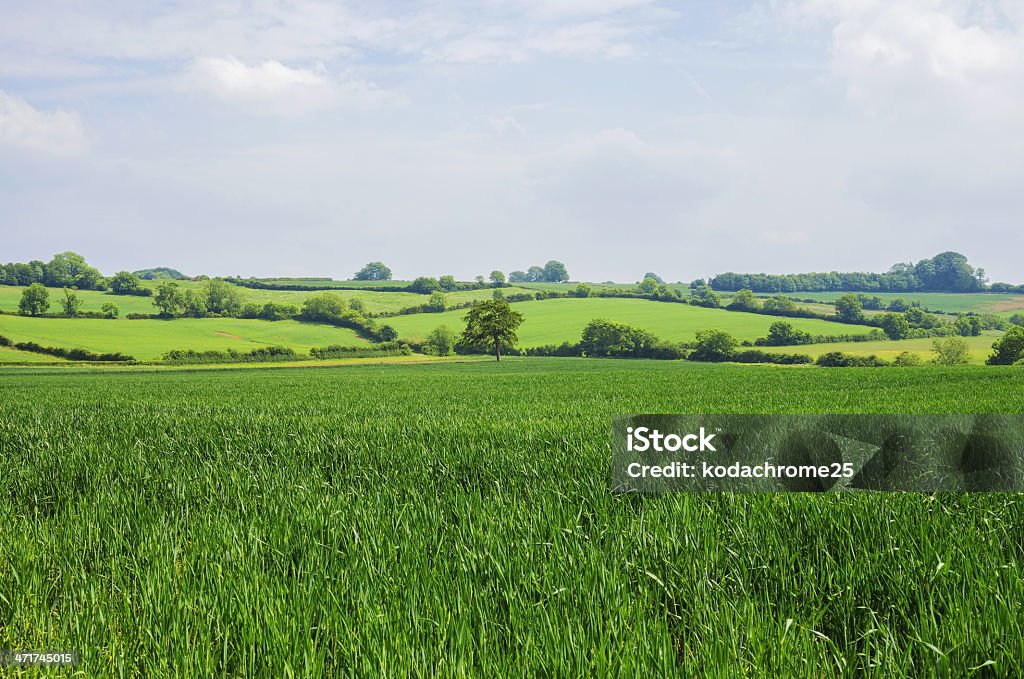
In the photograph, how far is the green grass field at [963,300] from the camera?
418 ft

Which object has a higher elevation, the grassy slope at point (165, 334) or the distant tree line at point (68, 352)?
the grassy slope at point (165, 334)

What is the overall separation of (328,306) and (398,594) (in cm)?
12516

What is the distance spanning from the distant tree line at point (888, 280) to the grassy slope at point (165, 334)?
10431 centimetres

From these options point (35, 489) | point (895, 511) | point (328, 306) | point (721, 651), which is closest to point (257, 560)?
point (721, 651)

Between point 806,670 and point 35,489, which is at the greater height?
point 806,670

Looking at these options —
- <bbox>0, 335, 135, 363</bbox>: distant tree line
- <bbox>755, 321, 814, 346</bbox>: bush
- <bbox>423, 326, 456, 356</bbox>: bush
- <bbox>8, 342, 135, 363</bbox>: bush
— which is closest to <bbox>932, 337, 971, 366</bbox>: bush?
<bbox>755, 321, 814, 346</bbox>: bush

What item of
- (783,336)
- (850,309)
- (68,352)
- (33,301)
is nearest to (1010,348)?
(783,336)

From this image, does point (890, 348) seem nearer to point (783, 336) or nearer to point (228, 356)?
point (783, 336)

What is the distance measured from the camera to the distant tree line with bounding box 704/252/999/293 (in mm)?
162250

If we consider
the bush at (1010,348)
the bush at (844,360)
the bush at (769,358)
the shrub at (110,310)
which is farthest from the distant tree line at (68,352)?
the bush at (1010,348)

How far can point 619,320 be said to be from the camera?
115 m

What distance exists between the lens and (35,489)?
8836mm

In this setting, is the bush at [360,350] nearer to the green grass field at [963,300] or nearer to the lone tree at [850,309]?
the lone tree at [850,309]

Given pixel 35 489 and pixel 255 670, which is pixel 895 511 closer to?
pixel 255 670
